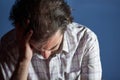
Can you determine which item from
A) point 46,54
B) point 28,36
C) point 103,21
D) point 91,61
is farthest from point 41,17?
point 103,21

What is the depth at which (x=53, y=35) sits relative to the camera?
102 cm

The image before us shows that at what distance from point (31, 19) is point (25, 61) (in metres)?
0.21

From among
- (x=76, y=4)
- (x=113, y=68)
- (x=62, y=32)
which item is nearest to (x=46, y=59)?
(x=62, y=32)

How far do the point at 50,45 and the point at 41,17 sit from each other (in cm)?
13

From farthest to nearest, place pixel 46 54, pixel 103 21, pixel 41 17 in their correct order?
pixel 103 21 → pixel 46 54 → pixel 41 17

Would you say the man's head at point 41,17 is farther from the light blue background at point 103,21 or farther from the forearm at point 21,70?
the light blue background at point 103,21

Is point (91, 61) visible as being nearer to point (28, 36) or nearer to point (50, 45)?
point (50, 45)

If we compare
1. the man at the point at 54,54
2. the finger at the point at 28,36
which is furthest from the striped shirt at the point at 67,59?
the finger at the point at 28,36

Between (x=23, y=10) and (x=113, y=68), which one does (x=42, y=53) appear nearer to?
(x=23, y=10)

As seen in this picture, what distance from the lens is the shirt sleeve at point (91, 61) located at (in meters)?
1.16

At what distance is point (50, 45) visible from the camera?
107cm

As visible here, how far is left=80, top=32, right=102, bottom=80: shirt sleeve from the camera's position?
45.5 inches

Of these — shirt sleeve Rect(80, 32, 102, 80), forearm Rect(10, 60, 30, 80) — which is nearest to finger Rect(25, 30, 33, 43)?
forearm Rect(10, 60, 30, 80)

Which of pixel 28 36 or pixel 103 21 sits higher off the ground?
pixel 28 36
